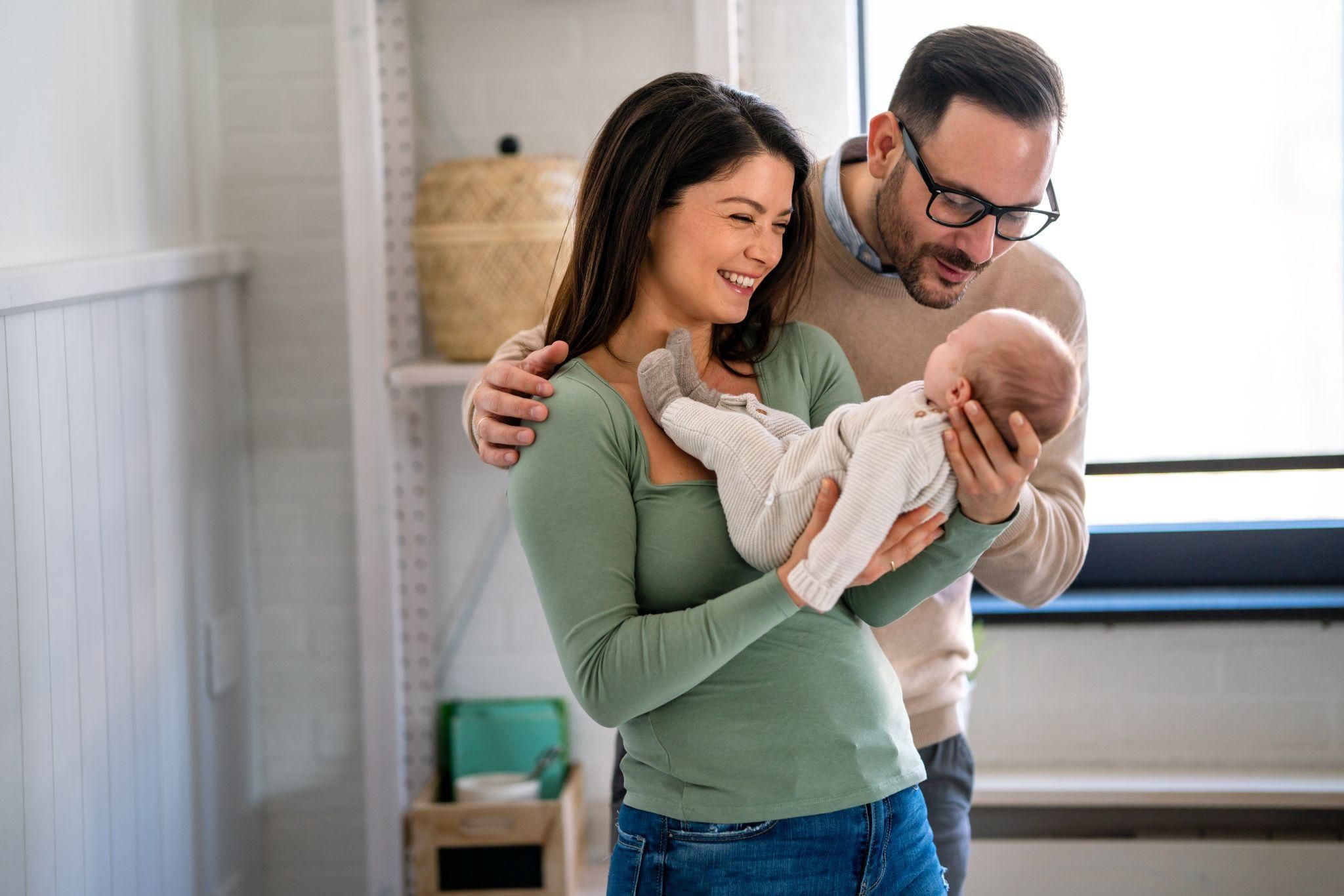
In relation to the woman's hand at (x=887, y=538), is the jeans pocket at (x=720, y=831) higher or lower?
lower

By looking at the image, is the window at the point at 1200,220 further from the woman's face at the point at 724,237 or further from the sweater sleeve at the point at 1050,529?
the woman's face at the point at 724,237

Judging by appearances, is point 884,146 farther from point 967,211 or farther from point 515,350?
point 515,350

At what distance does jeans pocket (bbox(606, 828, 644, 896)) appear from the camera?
1.21m

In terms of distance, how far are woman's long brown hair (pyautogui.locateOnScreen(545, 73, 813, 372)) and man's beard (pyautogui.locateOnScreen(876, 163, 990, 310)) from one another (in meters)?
0.17

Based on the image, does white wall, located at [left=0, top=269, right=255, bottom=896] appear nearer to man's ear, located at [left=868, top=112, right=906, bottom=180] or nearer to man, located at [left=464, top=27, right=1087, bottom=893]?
man, located at [left=464, top=27, right=1087, bottom=893]

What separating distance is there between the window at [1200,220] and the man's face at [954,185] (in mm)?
971

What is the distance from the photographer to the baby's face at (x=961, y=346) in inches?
46.2

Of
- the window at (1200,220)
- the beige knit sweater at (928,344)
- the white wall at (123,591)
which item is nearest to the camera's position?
the beige knit sweater at (928,344)

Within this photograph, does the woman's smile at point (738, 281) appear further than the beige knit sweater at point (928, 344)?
No

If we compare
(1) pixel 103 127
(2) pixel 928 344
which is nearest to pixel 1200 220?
(2) pixel 928 344

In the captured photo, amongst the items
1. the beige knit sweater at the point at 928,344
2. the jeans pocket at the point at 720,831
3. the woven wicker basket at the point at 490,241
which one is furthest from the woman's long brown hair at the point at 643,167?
the woven wicker basket at the point at 490,241

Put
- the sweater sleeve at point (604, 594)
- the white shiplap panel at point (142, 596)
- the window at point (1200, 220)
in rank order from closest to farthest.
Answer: the sweater sleeve at point (604, 594) → the white shiplap panel at point (142, 596) → the window at point (1200, 220)

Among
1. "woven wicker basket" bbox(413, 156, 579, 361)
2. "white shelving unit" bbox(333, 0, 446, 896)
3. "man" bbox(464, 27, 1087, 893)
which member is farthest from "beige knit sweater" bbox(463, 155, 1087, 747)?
"white shelving unit" bbox(333, 0, 446, 896)

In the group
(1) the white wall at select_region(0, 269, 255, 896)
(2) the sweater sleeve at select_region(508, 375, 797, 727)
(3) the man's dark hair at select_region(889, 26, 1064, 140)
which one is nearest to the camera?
(2) the sweater sleeve at select_region(508, 375, 797, 727)
